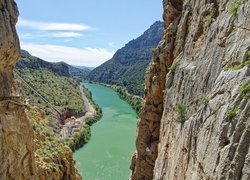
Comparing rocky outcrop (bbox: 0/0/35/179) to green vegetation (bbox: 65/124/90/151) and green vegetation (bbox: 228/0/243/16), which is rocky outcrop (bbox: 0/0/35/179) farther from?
green vegetation (bbox: 65/124/90/151)

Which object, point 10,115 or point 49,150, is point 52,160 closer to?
point 49,150

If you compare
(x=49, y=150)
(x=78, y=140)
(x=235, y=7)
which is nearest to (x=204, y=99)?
(x=235, y=7)

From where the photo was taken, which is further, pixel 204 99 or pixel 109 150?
pixel 109 150

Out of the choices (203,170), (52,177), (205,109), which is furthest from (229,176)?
(52,177)

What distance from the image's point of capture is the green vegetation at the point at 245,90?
Result: 11.9 meters

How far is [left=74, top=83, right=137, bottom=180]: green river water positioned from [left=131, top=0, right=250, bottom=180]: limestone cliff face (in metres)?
27.4

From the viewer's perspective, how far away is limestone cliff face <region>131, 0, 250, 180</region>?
11.9 metres

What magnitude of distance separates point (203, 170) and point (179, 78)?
27.4 ft

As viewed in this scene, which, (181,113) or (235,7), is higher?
(235,7)

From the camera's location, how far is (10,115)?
2362cm

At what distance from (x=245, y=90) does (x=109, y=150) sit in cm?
5668

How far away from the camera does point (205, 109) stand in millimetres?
14586

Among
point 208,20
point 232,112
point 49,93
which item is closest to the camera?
point 232,112

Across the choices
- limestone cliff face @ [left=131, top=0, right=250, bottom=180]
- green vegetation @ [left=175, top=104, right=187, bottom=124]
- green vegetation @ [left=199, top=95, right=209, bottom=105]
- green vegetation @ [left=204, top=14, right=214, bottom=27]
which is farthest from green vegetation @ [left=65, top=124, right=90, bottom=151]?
green vegetation @ [left=199, top=95, right=209, bottom=105]
